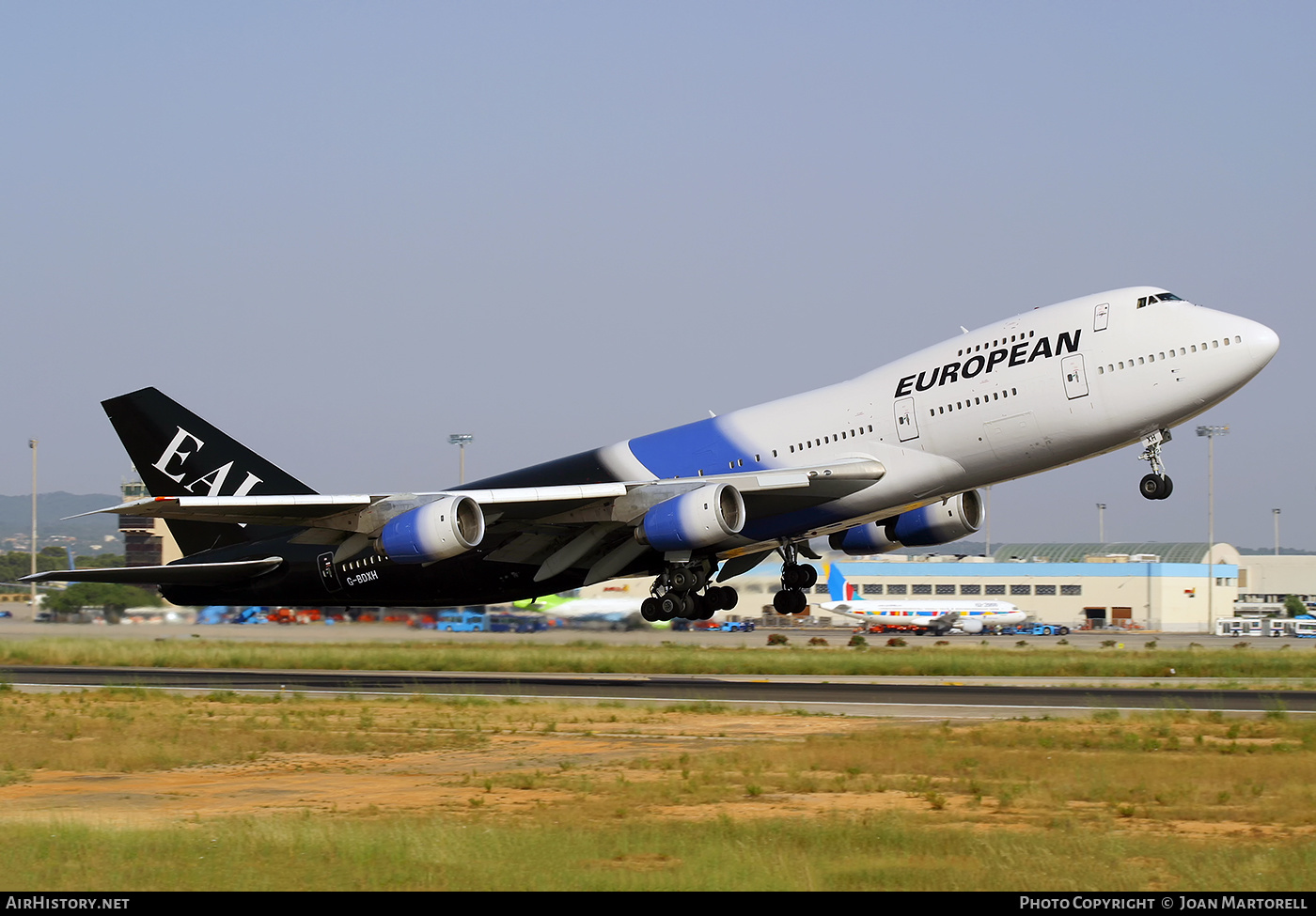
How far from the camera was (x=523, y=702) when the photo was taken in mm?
35656

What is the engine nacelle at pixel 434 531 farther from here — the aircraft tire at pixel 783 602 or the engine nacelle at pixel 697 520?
the aircraft tire at pixel 783 602

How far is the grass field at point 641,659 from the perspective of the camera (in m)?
49.9

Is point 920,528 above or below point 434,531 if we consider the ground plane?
above

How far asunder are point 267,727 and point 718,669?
21.8m

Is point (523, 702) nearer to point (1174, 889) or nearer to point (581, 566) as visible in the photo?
point (581, 566)

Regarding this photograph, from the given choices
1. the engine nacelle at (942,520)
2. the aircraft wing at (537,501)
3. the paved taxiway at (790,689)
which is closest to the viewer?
the aircraft wing at (537,501)

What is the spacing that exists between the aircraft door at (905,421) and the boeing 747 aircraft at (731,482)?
0.09 metres

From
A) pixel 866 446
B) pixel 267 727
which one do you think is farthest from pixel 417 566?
pixel 866 446

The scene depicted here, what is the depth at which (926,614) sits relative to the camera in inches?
3962

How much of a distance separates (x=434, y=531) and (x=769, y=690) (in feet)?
38.6

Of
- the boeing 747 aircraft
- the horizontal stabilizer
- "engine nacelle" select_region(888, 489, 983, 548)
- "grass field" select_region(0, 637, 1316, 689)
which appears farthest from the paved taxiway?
"engine nacelle" select_region(888, 489, 983, 548)

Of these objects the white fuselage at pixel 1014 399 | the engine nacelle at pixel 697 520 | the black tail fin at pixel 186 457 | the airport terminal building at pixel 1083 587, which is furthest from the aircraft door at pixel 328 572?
the airport terminal building at pixel 1083 587

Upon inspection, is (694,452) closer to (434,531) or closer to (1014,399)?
(434,531)

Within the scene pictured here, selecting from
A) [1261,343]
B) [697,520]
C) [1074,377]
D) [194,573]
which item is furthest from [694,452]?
[194,573]
